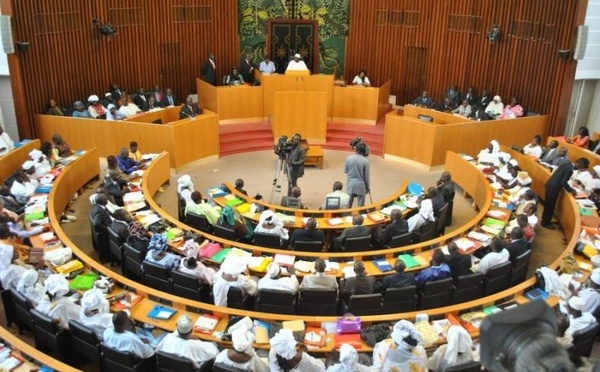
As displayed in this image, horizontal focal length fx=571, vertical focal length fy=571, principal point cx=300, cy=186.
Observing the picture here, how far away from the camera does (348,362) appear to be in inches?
211

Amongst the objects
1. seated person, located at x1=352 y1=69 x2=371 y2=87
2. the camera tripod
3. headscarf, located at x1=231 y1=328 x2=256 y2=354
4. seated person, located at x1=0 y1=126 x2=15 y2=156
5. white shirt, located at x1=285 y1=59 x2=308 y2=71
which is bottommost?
the camera tripod

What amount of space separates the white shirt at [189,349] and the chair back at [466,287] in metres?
3.45

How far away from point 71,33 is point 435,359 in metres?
12.4

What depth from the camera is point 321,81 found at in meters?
15.8

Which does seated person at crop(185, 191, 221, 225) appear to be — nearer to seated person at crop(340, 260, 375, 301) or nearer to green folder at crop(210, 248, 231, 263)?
green folder at crop(210, 248, 231, 263)

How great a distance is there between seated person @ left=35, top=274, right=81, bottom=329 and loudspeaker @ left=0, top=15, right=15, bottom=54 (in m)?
7.46

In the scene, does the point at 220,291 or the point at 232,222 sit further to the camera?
the point at 232,222

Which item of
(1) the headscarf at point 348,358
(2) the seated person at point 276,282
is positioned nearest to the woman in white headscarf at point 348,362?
(1) the headscarf at point 348,358

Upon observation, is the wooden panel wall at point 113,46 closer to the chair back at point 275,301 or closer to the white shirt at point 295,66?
the white shirt at point 295,66

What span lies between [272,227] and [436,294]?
276 centimetres

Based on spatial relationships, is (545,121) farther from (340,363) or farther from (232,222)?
(340,363)

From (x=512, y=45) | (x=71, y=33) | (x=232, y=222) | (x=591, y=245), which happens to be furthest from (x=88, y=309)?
(x=512, y=45)

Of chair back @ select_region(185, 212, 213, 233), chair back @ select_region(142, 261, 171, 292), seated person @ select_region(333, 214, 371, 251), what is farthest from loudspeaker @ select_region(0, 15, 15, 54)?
seated person @ select_region(333, 214, 371, 251)

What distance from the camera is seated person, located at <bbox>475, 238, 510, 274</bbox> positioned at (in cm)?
798
